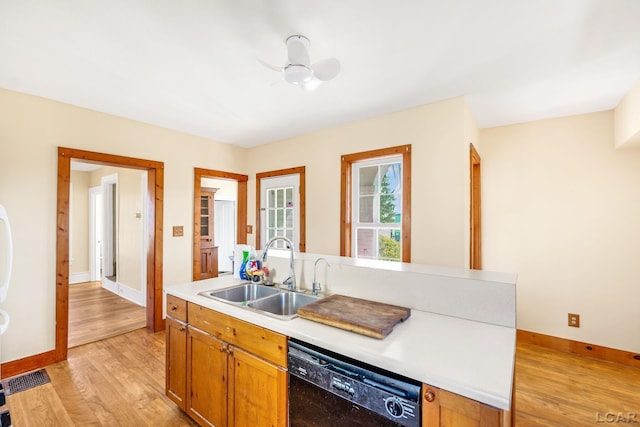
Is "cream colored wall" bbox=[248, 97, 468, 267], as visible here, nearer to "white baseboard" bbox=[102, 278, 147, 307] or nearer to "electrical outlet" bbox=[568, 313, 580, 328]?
"electrical outlet" bbox=[568, 313, 580, 328]

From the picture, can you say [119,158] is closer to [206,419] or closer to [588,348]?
[206,419]

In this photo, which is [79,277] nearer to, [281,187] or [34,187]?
[34,187]

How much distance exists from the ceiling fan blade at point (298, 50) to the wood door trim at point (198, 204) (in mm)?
2753

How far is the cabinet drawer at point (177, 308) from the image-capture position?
6.50ft

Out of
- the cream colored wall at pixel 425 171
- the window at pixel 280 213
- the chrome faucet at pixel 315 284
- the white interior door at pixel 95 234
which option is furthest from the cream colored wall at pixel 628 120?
the white interior door at pixel 95 234

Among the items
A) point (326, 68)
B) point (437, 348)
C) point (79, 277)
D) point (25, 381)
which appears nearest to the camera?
point (437, 348)

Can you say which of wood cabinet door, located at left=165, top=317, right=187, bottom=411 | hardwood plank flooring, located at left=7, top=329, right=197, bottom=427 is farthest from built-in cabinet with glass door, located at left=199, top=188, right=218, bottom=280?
wood cabinet door, located at left=165, top=317, right=187, bottom=411

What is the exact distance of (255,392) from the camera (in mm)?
1523

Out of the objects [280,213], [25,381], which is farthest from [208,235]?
[25,381]

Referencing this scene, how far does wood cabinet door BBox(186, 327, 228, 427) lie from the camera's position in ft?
5.57

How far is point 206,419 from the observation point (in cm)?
180

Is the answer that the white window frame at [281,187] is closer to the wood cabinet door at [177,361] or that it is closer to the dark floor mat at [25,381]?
the wood cabinet door at [177,361]

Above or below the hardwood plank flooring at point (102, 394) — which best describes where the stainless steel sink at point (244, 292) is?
above

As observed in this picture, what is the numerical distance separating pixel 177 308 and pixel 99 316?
303cm
